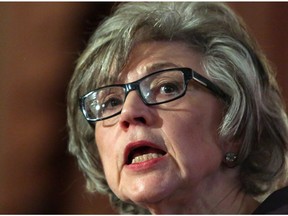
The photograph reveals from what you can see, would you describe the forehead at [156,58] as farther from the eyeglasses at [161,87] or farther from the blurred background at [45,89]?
the blurred background at [45,89]

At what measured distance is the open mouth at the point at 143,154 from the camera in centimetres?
133

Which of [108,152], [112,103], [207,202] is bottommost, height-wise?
[207,202]

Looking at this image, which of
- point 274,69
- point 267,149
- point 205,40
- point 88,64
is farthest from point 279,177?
point 88,64

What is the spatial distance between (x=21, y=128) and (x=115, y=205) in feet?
1.64

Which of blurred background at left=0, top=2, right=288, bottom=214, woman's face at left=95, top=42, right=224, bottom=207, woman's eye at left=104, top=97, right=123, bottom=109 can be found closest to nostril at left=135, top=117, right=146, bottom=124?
woman's face at left=95, top=42, right=224, bottom=207

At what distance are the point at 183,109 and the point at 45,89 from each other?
2.59ft

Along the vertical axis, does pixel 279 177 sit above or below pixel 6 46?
below

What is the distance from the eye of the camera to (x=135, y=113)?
1.32 m

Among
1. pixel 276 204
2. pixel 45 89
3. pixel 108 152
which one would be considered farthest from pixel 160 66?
pixel 45 89

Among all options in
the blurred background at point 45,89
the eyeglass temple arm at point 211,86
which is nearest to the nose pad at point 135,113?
the eyeglass temple arm at point 211,86

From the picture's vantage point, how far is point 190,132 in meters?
1.33

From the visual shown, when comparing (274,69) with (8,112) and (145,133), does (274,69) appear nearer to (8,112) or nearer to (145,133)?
(145,133)

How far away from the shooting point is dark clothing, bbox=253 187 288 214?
1224mm

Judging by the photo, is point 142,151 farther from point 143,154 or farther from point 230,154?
point 230,154
